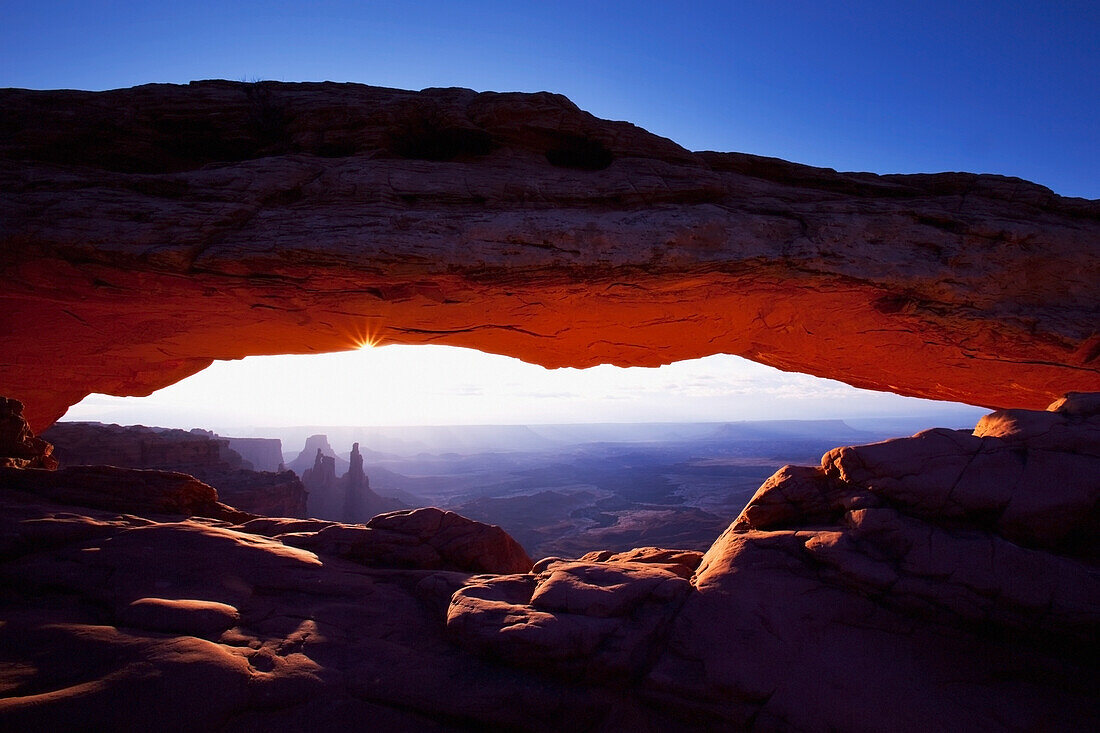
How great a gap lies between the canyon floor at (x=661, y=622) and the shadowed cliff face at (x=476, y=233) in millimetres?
4111

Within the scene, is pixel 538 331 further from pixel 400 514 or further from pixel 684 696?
pixel 684 696

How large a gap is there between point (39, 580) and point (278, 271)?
226 inches

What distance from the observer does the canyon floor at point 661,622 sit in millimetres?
4516

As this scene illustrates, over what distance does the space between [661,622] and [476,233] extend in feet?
24.4

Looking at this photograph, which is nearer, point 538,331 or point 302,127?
point 302,127

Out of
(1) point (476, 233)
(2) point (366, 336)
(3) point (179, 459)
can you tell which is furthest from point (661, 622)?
(3) point (179, 459)

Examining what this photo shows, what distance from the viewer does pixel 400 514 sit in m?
9.88

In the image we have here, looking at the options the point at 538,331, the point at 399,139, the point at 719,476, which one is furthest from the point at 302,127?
the point at 719,476

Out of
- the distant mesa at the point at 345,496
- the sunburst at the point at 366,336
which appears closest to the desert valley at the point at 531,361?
the sunburst at the point at 366,336

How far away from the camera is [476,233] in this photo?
902 cm

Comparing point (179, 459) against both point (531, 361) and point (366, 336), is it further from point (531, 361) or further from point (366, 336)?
point (531, 361)

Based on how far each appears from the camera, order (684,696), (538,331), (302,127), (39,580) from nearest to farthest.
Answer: (684,696), (39,580), (302,127), (538,331)

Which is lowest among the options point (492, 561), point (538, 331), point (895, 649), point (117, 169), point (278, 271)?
point (492, 561)

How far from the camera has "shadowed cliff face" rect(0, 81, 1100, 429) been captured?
343 inches
